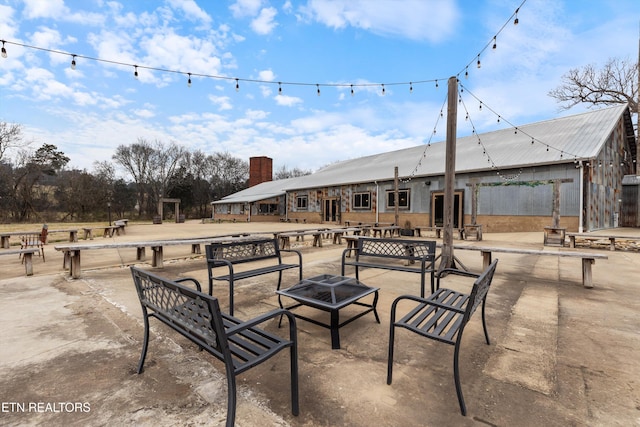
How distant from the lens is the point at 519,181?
514 inches

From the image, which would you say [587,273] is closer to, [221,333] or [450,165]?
[450,165]

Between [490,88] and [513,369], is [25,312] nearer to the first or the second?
[513,369]

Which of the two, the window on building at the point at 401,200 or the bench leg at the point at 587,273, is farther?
the window on building at the point at 401,200

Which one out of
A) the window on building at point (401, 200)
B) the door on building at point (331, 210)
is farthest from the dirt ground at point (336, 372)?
the door on building at point (331, 210)

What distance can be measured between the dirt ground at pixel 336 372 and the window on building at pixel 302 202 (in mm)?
21000

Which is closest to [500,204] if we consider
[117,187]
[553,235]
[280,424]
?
[553,235]

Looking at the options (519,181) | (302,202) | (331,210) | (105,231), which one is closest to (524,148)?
(519,181)

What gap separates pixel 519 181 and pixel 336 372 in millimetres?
14581

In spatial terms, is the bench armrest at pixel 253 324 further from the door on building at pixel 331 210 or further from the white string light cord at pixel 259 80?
the door on building at pixel 331 210

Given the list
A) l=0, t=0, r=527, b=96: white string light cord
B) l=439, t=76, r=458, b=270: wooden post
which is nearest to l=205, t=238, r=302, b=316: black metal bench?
l=439, t=76, r=458, b=270: wooden post

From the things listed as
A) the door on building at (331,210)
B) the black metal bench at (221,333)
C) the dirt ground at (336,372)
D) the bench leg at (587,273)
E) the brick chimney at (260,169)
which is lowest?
the dirt ground at (336,372)

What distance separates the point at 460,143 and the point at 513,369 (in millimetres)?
19975

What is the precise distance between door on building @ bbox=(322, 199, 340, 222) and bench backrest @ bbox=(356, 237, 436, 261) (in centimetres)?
1669

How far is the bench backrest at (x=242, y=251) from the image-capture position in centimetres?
372
